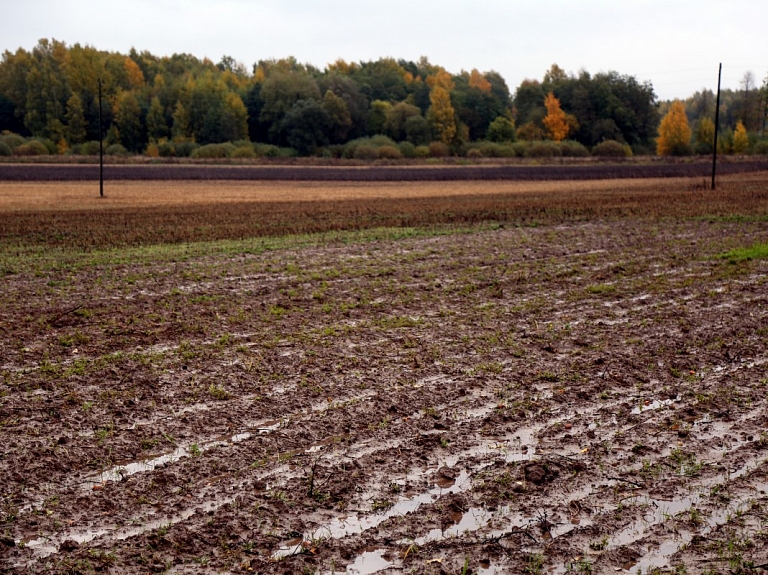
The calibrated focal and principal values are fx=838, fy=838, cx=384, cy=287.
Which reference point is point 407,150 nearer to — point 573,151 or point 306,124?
point 306,124

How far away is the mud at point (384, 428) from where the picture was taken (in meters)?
5.87

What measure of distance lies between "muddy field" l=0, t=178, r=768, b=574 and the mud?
0.03m

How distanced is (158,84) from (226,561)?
15600 centimetres

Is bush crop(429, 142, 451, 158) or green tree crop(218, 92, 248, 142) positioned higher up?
green tree crop(218, 92, 248, 142)

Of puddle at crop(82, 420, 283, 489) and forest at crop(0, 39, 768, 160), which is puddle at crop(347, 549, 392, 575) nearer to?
puddle at crop(82, 420, 283, 489)

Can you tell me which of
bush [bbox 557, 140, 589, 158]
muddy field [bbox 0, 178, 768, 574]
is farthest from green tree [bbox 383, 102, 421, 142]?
muddy field [bbox 0, 178, 768, 574]

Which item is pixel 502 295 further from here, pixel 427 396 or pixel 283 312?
pixel 427 396

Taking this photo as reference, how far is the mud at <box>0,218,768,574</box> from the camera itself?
5867 mm

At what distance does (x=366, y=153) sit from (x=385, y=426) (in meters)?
91.1

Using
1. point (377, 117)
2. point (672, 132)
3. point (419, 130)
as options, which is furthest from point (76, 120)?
point (672, 132)

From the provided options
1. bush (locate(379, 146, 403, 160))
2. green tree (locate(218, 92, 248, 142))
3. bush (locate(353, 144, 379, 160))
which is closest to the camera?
bush (locate(353, 144, 379, 160))

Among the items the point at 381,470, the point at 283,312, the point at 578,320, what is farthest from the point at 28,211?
the point at 381,470

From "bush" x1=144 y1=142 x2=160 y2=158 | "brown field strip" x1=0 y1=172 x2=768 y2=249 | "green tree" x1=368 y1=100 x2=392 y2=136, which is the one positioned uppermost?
"green tree" x1=368 y1=100 x2=392 y2=136

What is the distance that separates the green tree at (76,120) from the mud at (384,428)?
122m
